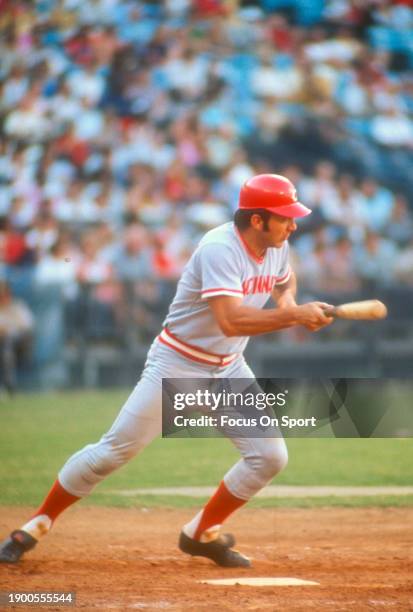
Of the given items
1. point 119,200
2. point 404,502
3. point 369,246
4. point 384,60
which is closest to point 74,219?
point 119,200

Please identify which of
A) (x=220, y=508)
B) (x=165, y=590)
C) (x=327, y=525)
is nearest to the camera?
(x=165, y=590)

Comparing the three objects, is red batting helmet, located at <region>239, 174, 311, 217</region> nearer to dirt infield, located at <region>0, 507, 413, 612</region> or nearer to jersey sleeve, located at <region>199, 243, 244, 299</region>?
jersey sleeve, located at <region>199, 243, 244, 299</region>

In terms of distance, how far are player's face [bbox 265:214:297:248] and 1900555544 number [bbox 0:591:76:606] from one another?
1531 millimetres

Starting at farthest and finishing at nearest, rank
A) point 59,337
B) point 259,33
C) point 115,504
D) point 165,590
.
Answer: point 259,33 → point 59,337 → point 115,504 → point 165,590

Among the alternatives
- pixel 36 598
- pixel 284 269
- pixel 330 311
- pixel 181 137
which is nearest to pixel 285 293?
pixel 284 269

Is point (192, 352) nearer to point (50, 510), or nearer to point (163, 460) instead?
point (50, 510)

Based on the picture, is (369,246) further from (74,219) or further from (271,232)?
(271,232)

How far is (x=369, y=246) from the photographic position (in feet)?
36.1

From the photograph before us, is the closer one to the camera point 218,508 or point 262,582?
point 262,582

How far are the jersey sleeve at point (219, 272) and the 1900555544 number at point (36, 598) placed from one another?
119 cm

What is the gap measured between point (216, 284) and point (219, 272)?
5 cm

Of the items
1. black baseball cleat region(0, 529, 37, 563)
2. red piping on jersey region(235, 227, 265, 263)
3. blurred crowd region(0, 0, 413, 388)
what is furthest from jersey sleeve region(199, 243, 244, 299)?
blurred crowd region(0, 0, 413, 388)

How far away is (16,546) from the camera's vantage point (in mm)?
4094

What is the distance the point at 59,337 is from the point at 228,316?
645cm
